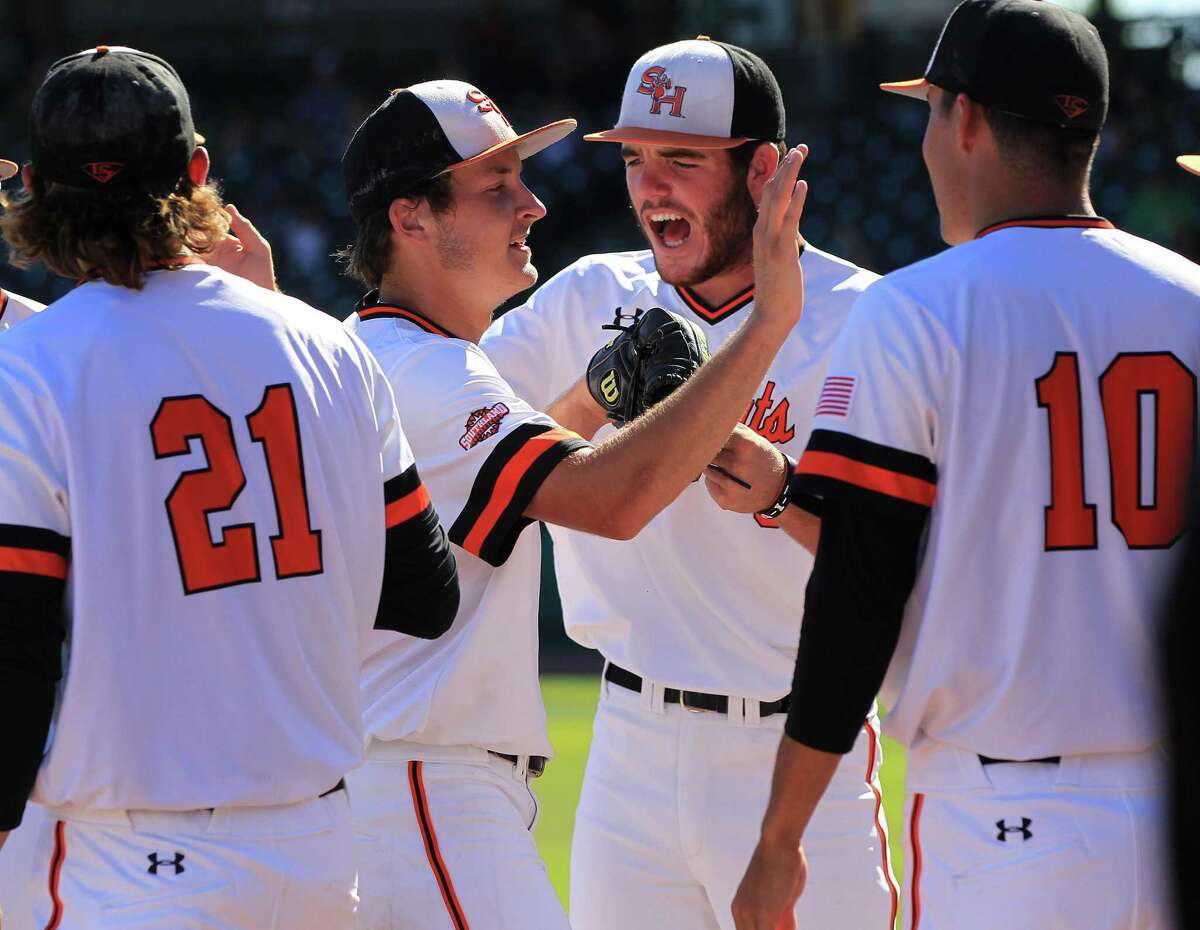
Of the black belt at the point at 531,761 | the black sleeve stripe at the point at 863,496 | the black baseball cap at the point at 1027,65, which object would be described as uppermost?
the black baseball cap at the point at 1027,65

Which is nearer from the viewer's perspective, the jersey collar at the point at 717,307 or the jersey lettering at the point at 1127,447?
the jersey lettering at the point at 1127,447

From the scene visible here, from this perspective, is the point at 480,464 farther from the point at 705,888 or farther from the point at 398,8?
the point at 398,8

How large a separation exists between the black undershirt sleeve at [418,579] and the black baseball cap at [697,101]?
5.14ft

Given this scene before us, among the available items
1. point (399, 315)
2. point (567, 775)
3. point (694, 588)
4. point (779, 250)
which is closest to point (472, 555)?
point (399, 315)

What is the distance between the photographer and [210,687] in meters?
2.73

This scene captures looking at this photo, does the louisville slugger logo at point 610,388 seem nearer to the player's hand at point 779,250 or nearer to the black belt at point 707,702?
the player's hand at point 779,250

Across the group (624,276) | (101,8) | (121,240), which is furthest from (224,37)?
(121,240)

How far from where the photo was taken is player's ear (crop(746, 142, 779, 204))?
4.43 meters

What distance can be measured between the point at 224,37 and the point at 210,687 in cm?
2104

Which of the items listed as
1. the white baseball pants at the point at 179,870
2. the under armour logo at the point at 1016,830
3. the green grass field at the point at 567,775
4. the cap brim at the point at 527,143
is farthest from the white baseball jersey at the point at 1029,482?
the green grass field at the point at 567,775

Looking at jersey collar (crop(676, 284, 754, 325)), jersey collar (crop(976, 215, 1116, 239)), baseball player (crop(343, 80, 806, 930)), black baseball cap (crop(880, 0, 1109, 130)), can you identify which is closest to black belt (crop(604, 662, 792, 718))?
baseball player (crop(343, 80, 806, 930))

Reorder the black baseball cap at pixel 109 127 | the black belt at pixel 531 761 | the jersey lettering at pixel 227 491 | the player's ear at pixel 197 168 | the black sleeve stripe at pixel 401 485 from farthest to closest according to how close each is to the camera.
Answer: the black belt at pixel 531 761
the black sleeve stripe at pixel 401 485
the player's ear at pixel 197 168
the black baseball cap at pixel 109 127
the jersey lettering at pixel 227 491

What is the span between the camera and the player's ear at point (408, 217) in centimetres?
390

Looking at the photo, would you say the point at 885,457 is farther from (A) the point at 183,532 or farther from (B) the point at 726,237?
(B) the point at 726,237
